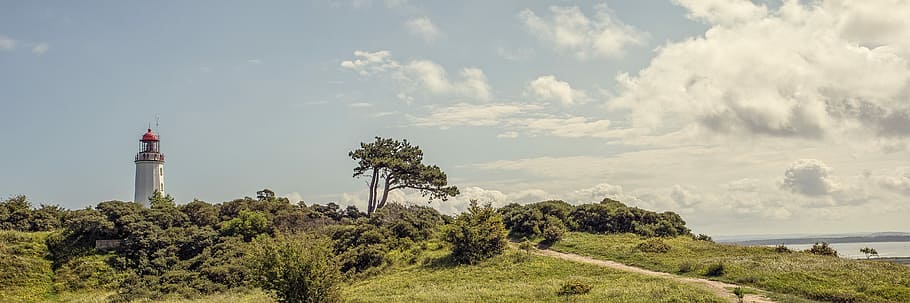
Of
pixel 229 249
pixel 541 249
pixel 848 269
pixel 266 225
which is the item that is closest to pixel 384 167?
pixel 266 225

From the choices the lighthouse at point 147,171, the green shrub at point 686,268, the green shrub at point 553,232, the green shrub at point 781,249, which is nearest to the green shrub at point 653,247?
the green shrub at point 686,268

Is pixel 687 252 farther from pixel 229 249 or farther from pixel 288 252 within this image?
pixel 229 249

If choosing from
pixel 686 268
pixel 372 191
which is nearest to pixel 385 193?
pixel 372 191

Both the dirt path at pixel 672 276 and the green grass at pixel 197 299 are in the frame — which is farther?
the green grass at pixel 197 299

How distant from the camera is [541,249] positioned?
43969 millimetres

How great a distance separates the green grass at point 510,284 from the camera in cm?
2844

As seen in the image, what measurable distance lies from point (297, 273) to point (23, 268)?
24901mm

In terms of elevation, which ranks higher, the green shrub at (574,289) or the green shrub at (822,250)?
the green shrub at (822,250)

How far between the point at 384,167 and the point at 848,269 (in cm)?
3730

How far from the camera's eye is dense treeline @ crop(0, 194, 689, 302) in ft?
137

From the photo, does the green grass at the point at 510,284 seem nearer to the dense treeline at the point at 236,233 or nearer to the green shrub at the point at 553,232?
the dense treeline at the point at 236,233

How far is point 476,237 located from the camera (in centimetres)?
4025

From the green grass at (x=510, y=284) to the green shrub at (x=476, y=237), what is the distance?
31.7 inches

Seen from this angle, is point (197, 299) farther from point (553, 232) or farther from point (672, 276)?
point (672, 276)
